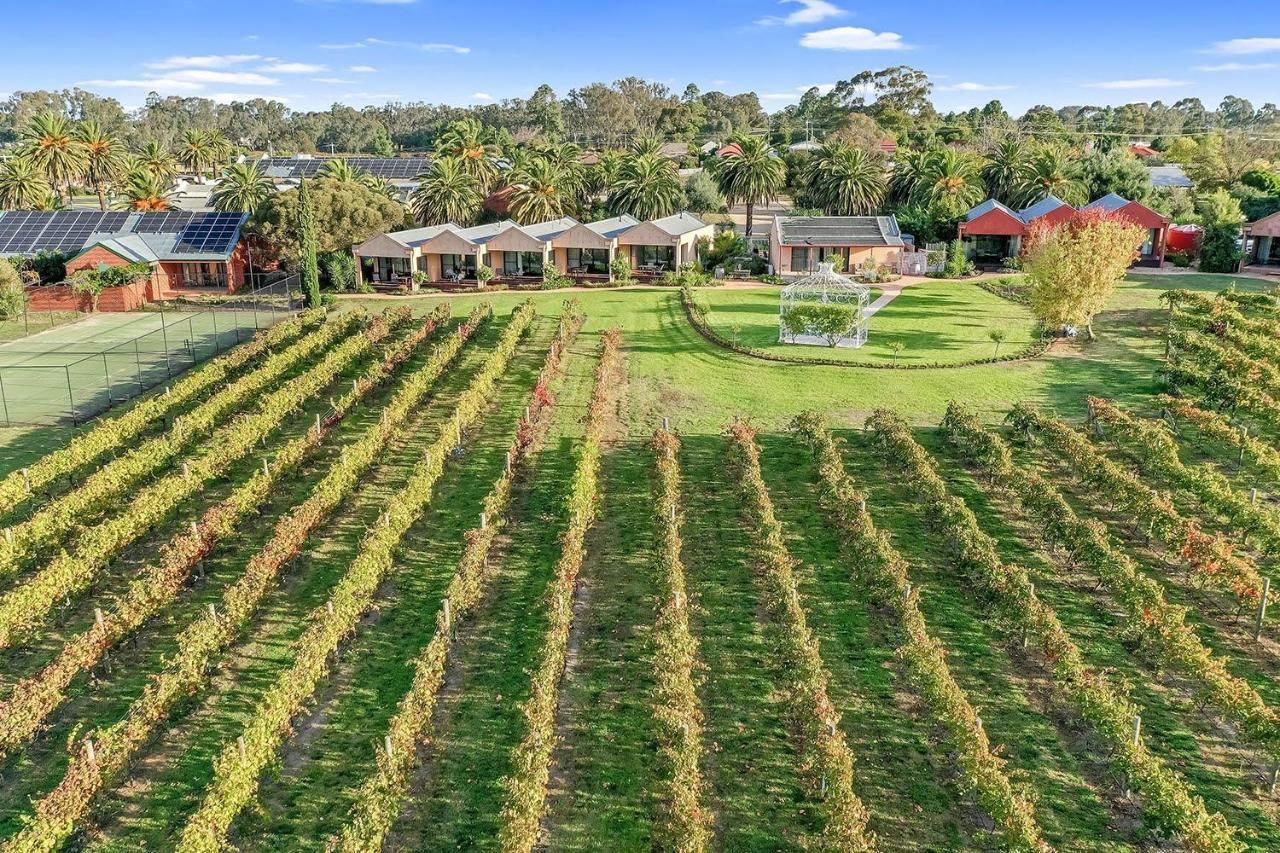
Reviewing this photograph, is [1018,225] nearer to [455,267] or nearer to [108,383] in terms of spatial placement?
[455,267]

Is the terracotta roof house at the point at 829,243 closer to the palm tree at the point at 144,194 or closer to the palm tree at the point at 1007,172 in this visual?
the palm tree at the point at 1007,172

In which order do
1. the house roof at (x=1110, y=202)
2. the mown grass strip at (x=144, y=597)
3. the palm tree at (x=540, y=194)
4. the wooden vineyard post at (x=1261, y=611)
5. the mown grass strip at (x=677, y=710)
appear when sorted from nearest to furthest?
the mown grass strip at (x=677, y=710), the mown grass strip at (x=144, y=597), the wooden vineyard post at (x=1261, y=611), the house roof at (x=1110, y=202), the palm tree at (x=540, y=194)

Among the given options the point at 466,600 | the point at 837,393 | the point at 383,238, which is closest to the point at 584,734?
the point at 466,600

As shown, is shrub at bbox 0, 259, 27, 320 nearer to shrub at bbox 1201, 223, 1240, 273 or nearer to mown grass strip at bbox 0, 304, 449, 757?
mown grass strip at bbox 0, 304, 449, 757

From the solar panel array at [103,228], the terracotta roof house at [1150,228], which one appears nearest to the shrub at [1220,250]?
the terracotta roof house at [1150,228]

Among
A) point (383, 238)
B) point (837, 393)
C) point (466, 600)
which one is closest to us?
point (466, 600)

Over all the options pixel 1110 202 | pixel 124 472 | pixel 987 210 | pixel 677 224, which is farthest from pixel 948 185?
pixel 124 472

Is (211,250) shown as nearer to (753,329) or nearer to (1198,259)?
(753,329)
